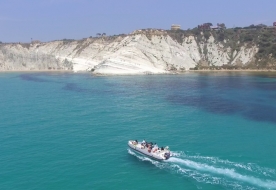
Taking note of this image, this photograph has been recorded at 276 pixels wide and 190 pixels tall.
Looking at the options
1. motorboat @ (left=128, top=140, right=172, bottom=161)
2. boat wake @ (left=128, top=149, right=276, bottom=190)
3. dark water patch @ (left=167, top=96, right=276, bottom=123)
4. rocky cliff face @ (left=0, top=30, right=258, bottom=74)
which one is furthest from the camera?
rocky cliff face @ (left=0, top=30, right=258, bottom=74)

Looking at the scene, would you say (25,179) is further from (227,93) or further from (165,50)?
(165,50)

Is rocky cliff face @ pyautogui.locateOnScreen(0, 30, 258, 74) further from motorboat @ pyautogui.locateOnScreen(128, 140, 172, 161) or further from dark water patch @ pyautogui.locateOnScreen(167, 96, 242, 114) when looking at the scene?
motorboat @ pyautogui.locateOnScreen(128, 140, 172, 161)

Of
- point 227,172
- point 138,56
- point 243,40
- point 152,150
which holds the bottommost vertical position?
point 227,172

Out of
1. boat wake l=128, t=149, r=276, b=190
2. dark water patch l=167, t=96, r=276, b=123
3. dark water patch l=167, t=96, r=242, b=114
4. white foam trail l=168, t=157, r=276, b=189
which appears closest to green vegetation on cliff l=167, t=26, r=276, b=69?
dark water patch l=167, t=96, r=242, b=114

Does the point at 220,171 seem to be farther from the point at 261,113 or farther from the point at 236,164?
the point at 261,113

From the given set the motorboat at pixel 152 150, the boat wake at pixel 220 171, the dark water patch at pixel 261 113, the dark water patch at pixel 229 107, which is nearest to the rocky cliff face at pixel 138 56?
the dark water patch at pixel 229 107

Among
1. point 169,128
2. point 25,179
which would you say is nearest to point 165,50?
point 169,128

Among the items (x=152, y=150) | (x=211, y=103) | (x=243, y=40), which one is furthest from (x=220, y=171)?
(x=243, y=40)
